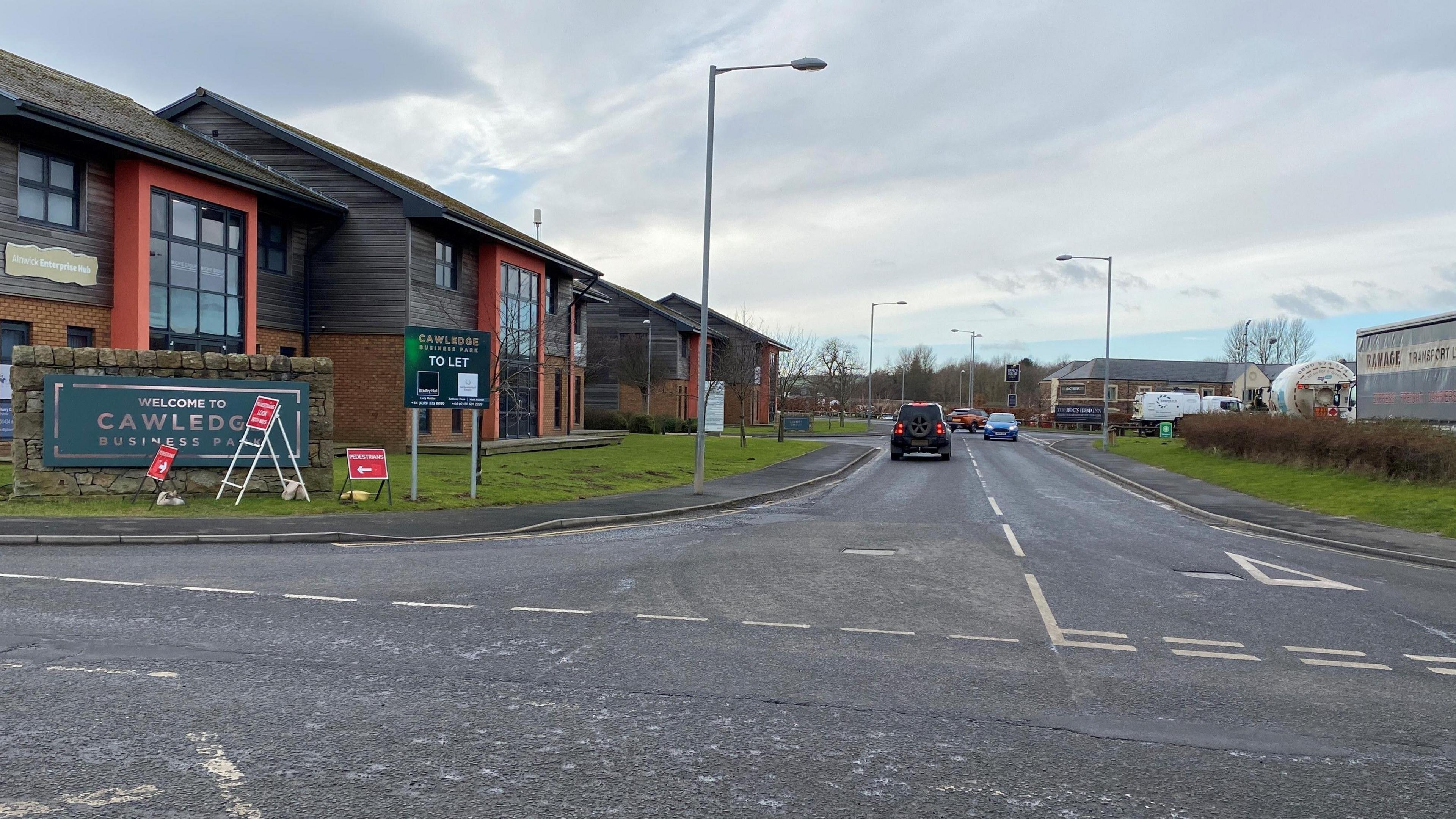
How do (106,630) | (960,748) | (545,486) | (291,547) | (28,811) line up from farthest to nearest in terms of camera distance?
(545,486) < (291,547) < (106,630) < (960,748) < (28,811)

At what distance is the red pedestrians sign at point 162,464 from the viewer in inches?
559

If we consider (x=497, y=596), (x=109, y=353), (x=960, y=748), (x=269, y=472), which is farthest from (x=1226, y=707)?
(x=109, y=353)

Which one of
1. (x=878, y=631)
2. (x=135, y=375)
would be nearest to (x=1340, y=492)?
(x=878, y=631)

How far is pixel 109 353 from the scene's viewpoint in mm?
14836

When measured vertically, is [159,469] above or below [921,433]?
below

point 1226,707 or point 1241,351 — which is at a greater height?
point 1241,351

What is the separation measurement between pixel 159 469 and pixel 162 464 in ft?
0.33

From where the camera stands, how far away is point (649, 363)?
5497cm

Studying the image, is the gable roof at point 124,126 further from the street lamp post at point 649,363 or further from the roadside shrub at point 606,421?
the street lamp post at point 649,363

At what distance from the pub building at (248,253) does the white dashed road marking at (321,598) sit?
11808mm

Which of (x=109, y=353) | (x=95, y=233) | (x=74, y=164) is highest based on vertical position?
(x=74, y=164)

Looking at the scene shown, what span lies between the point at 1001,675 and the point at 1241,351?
404 feet

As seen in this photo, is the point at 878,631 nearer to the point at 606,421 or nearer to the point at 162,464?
the point at 162,464

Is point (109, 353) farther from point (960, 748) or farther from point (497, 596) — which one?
point (960, 748)
